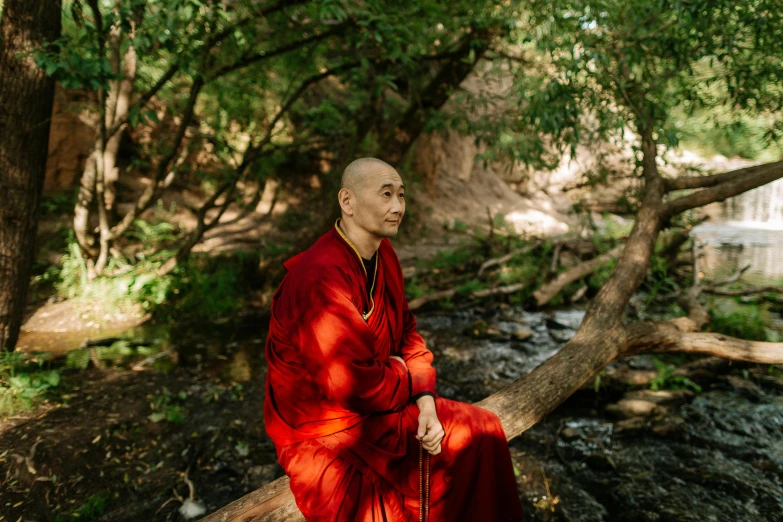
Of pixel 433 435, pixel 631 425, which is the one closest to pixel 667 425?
pixel 631 425

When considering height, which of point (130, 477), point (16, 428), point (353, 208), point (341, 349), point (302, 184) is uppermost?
point (302, 184)

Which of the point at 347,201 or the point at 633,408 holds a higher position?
the point at 347,201

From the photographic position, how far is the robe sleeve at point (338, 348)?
5.91ft

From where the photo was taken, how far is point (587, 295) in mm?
8133

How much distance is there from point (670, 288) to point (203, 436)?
7491 millimetres

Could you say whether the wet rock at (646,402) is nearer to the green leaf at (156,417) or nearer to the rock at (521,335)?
the rock at (521,335)

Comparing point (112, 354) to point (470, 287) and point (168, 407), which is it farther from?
point (470, 287)

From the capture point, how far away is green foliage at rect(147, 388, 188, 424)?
4.00 m

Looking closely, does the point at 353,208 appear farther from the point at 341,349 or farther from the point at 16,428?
the point at 16,428

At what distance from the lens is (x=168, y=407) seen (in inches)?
164

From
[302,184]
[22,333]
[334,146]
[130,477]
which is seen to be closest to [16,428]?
[130,477]

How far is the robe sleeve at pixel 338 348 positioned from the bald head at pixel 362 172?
46 centimetres

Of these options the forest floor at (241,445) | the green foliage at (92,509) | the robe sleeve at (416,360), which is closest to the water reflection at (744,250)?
the forest floor at (241,445)

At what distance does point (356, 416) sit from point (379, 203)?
0.94m
